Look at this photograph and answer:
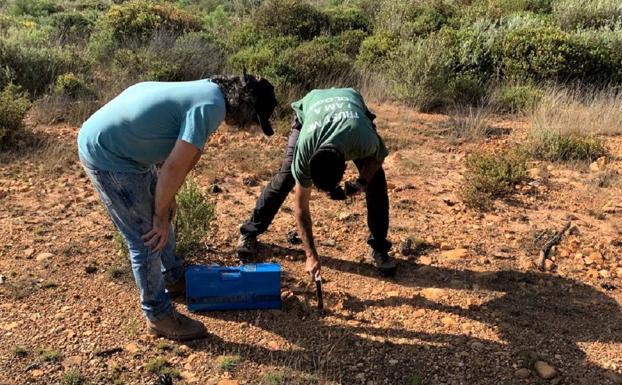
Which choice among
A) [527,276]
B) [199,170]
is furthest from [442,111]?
[527,276]

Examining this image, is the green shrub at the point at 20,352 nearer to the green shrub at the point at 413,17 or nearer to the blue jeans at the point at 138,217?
the blue jeans at the point at 138,217

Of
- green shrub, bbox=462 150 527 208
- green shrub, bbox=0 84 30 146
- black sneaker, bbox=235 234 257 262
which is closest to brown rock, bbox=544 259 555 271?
green shrub, bbox=462 150 527 208

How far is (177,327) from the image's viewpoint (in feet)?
11.0

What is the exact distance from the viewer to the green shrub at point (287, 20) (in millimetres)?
10016

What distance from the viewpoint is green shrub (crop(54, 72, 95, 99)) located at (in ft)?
23.8

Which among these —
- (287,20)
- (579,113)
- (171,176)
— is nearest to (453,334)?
(171,176)

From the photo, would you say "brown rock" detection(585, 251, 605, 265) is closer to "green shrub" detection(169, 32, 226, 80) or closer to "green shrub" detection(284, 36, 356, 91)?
"green shrub" detection(284, 36, 356, 91)

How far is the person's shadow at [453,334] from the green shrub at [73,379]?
0.60m

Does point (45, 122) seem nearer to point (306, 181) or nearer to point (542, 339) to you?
point (306, 181)

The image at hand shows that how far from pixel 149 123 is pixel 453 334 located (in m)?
2.04

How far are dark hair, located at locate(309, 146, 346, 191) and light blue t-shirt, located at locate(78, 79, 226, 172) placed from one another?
49 cm

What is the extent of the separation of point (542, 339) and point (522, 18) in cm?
749

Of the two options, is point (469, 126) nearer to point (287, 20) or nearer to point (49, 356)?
point (287, 20)

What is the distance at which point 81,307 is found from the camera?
144 inches
